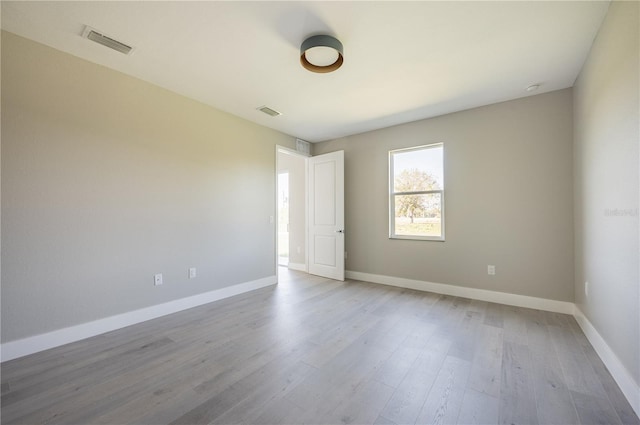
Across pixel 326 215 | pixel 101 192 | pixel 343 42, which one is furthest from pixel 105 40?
pixel 326 215

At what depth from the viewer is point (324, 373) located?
6.32 feet

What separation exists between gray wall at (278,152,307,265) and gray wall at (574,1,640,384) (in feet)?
14.4

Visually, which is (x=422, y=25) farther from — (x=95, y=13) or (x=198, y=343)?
(x=198, y=343)

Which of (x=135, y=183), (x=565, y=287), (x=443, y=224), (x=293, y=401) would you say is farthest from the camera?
(x=443, y=224)

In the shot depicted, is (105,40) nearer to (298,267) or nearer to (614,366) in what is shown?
(298,267)

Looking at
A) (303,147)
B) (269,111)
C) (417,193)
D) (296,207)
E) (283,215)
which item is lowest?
(283,215)

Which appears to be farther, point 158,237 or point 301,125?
point 301,125

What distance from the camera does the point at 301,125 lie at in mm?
4367

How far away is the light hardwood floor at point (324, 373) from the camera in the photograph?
5.05 feet

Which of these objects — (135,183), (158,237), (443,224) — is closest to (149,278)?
(158,237)

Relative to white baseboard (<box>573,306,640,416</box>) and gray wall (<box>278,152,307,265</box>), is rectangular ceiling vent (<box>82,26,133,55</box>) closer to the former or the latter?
gray wall (<box>278,152,307,265</box>)

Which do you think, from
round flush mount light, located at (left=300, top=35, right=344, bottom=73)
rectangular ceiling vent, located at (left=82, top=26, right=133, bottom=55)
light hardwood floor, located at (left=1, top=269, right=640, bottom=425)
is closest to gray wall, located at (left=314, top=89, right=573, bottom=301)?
light hardwood floor, located at (left=1, top=269, right=640, bottom=425)

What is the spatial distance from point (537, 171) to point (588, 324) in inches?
69.6

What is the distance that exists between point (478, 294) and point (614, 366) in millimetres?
1755
